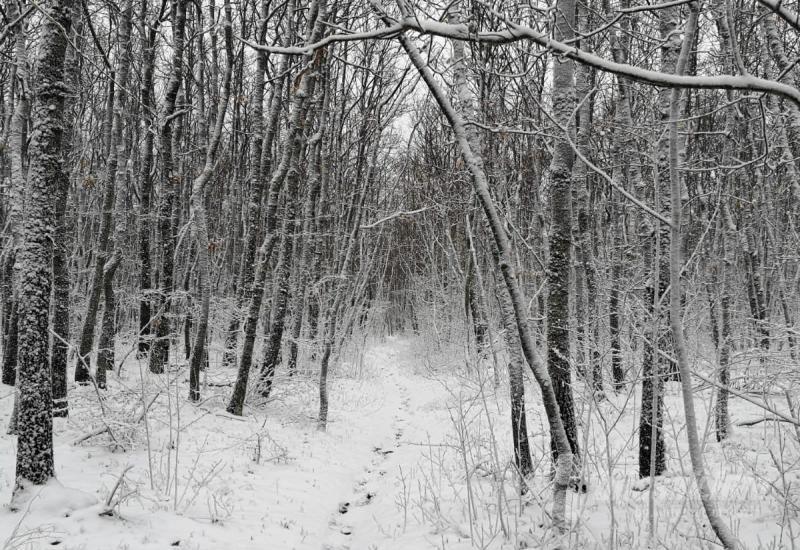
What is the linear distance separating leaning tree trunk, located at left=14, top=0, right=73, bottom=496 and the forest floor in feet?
1.22

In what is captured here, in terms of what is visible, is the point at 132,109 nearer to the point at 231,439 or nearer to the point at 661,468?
the point at 231,439

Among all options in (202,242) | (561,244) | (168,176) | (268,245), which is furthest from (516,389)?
(168,176)

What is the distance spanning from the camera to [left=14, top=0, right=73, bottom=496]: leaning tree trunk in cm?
404

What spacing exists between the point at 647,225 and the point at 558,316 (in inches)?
74.4

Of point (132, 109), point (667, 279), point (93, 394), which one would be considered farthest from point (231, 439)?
point (132, 109)

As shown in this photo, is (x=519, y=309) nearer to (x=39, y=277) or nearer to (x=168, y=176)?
(x=39, y=277)

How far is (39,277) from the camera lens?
161 inches

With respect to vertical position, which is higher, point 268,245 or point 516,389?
point 268,245

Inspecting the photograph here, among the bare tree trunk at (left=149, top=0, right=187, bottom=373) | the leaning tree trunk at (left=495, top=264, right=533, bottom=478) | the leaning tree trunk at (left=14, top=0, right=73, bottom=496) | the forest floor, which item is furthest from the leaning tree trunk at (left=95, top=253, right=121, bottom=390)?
the leaning tree trunk at (left=495, top=264, right=533, bottom=478)

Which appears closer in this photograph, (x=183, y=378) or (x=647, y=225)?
(x=647, y=225)

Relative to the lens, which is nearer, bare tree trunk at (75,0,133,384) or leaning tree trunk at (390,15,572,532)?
leaning tree trunk at (390,15,572,532)

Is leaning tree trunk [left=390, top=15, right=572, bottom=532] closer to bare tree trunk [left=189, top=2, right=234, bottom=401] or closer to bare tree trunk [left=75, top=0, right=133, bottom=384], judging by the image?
bare tree trunk [left=189, top=2, right=234, bottom=401]

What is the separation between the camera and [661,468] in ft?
17.1

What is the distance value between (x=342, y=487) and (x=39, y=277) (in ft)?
13.3
